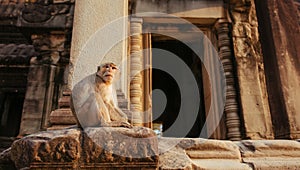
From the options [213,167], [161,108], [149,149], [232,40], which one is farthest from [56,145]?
[161,108]

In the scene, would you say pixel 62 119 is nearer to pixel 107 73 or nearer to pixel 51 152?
pixel 107 73

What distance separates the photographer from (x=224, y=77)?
4973mm

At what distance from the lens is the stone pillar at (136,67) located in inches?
169

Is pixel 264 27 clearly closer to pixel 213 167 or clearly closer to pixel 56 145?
pixel 213 167

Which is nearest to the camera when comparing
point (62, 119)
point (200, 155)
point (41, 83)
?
point (200, 155)

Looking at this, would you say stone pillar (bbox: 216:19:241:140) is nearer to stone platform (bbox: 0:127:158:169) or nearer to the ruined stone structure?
the ruined stone structure

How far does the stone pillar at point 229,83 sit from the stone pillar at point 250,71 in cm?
12

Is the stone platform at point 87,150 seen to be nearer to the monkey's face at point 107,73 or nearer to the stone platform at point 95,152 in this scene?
the stone platform at point 95,152

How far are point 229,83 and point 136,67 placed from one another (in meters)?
1.78

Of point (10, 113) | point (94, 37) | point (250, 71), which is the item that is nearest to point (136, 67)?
point (94, 37)

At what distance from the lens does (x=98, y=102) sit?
1947 millimetres

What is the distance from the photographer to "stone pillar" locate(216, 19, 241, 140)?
4.61 metres

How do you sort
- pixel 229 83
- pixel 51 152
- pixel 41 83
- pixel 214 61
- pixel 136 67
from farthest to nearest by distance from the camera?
1. pixel 214 61
2. pixel 229 83
3. pixel 41 83
4. pixel 136 67
5. pixel 51 152

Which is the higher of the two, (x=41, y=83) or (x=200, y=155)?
(x=41, y=83)
